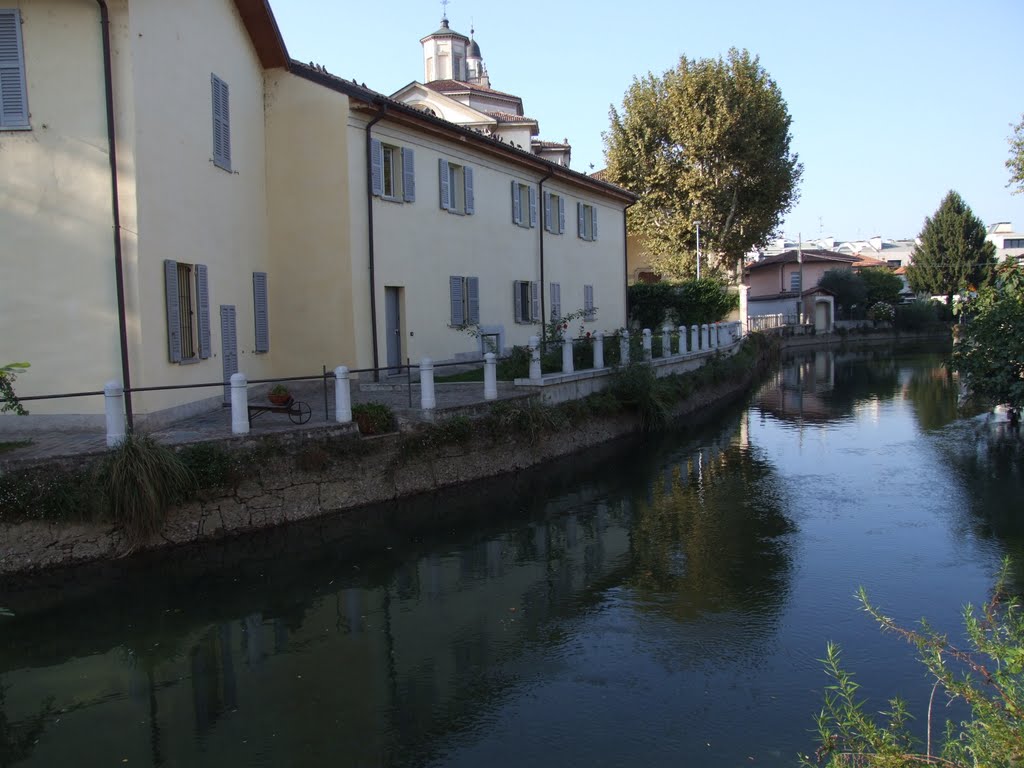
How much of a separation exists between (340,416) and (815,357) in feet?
121

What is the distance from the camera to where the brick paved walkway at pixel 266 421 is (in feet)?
35.0

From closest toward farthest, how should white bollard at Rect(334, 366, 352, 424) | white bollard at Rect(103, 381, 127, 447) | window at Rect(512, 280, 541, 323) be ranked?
white bollard at Rect(103, 381, 127, 447) → white bollard at Rect(334, 366, 352, 424) → window at Rect(512, 280, 541, 323)

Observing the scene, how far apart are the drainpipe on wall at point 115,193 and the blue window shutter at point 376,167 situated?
6.13 meters

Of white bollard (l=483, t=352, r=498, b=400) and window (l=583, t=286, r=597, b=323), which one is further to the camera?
window (l=583, t=286, r=597, b=323)

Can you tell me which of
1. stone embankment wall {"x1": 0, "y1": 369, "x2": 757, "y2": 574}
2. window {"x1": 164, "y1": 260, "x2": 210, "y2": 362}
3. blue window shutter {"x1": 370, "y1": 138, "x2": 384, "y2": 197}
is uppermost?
blue window shutter {"x1": 370, "y1": 138, "x2": 384, "y2": 197}

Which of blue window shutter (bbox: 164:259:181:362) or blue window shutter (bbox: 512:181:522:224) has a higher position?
blue window shutter (bbox: 512:181:522:224)

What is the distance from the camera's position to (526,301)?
24.6m

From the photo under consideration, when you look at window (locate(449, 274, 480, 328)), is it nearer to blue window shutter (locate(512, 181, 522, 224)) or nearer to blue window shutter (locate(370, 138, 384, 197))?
blue window shutter (locate(512, 181, 522, 224))

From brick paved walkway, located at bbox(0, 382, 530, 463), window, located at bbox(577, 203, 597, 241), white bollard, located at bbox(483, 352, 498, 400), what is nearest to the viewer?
brick paved walkway, located at bbox(0, 382, 530, 463)

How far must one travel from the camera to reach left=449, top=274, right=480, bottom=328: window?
20547 mm

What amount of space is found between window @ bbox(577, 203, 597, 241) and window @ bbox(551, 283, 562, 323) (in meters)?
2.84

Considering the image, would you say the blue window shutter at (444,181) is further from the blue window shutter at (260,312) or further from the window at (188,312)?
the window at (188,312)

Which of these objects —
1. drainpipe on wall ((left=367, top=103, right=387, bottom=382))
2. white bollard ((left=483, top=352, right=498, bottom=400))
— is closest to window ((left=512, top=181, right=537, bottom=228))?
drainpipe on wall ((left=367, top=103, right=387, bottom=382))

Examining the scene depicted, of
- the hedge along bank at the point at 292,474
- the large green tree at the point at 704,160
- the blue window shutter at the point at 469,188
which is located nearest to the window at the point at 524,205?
the blue window shutter at the point at 469,188
